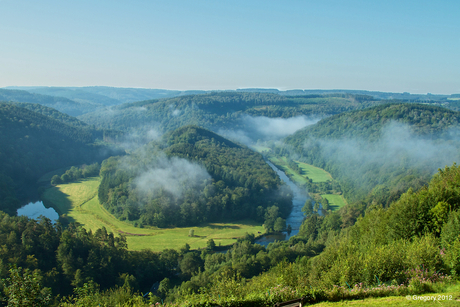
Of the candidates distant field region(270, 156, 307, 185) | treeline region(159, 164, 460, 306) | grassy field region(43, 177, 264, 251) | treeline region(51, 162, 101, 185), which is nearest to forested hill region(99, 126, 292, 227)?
grassy field region(43, 177, 264, 251)

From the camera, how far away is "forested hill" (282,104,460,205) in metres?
105

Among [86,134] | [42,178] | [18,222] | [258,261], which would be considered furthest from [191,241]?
[86,134]

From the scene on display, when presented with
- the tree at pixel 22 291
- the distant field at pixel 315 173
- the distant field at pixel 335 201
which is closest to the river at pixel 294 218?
the distant field at pixel 335 201

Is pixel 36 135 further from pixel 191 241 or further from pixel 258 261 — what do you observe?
pixel 258 261

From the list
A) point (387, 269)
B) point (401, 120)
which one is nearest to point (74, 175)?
point (387, 269)

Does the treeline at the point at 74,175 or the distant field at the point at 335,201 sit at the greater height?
the treeline at the point at 74,175

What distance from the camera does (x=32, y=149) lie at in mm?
136875

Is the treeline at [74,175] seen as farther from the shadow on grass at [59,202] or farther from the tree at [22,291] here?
the tree at [22,291]

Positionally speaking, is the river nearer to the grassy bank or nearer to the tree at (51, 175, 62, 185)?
the grassy bank

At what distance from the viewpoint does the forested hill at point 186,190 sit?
90250 mm

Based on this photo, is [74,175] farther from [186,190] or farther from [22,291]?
[22,291]

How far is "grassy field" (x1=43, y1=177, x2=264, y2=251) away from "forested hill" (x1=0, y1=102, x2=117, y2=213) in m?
15.3

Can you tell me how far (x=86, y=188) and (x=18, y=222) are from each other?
6127 centimetres

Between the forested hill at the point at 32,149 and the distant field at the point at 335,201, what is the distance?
363 feet
